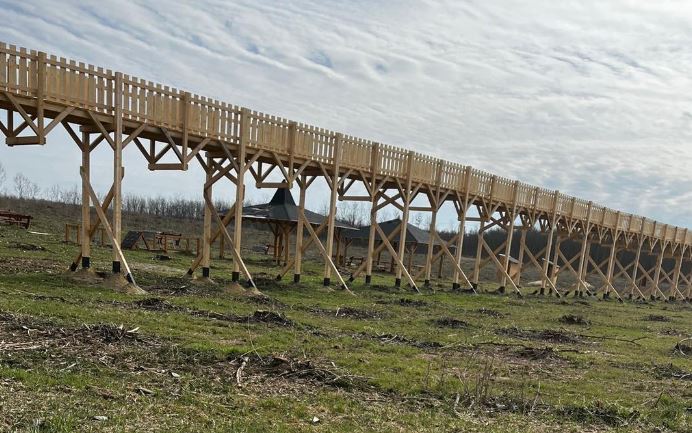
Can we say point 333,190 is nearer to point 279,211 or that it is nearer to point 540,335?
point 540,335

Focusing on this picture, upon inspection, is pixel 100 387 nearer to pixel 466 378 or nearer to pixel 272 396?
pixel 272 396

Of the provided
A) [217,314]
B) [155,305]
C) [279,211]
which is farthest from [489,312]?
[279,211]

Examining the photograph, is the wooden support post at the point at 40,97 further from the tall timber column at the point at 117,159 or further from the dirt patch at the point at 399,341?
the dirt patch at the point at 399,341

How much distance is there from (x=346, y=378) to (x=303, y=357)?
1.03 m

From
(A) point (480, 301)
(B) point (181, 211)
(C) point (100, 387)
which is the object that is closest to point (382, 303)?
(A) point (480, 301)

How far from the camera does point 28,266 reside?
14875mm

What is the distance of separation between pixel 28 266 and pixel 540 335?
12.7 meters

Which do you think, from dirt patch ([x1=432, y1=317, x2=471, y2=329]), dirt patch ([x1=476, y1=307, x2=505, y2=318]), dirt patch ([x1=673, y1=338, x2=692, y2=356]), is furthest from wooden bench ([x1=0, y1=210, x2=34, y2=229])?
dirt patch ([x1=673, y1=338, x2=692, y2=356])

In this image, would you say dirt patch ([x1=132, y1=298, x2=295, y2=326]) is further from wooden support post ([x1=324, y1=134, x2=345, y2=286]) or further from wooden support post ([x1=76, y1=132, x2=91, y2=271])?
wooden support post ([x1=324, y1=134, x2=345, y2=286])

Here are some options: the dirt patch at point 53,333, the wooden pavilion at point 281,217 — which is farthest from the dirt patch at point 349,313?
the wooden pavilion at point 281,217

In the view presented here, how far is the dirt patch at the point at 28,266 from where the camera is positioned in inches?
543

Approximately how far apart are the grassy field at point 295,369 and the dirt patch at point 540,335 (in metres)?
0.07

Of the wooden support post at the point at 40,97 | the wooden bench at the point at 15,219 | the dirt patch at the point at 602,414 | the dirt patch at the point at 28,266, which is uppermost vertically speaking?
the wooden support post at the point at 40,97

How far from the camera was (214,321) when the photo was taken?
10125mm
